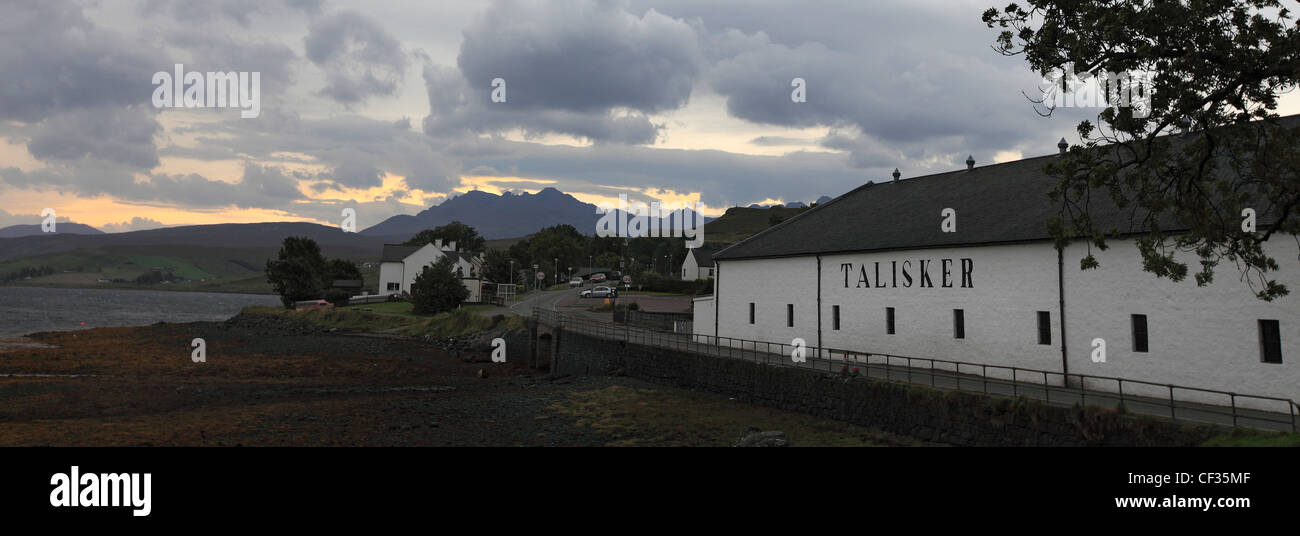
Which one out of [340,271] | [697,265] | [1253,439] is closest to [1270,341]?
[1253,439]

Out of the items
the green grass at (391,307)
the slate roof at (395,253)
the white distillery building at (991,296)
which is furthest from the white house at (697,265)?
the white distillery building at (991,296)

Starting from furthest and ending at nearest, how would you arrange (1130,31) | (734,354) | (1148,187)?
(734,354) < (1148,187) < (1130,31)

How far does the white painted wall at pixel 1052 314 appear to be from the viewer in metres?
17.7

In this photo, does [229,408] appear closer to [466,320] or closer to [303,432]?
[303,432]

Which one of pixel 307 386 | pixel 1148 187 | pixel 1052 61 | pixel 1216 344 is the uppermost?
pixel 1052 61

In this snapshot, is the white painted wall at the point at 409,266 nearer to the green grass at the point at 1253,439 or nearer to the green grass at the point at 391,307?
the green grass at the point at 391,307

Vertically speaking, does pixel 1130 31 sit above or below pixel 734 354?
above

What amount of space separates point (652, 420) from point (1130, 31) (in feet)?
60.0

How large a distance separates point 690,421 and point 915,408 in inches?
311

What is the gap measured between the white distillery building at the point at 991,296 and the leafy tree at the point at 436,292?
143 ft

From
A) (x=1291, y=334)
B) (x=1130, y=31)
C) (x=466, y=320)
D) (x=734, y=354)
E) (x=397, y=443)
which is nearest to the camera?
(x=1130, y=31)

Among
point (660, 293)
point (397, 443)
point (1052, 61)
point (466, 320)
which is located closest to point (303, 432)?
point (397, 443)

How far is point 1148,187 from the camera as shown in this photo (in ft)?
43.6
